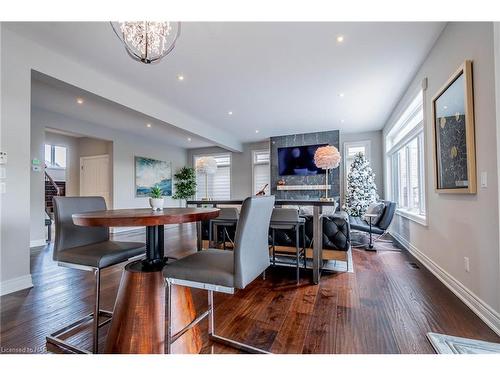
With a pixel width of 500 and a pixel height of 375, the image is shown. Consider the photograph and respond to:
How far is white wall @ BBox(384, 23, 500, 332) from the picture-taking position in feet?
5.83

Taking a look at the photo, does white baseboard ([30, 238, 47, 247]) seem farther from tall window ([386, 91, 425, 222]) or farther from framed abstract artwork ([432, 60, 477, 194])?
tall window ([386, 91, 425, 222])

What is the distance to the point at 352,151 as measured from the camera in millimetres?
7129

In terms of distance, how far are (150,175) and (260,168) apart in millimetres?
3569

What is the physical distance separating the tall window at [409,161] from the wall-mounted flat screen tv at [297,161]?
6.09 ft

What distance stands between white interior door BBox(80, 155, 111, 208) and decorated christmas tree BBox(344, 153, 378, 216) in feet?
21.2

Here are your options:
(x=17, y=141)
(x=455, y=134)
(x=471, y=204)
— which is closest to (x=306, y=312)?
(x=471, y=204)

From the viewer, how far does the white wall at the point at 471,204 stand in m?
1.78

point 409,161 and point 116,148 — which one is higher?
point 116,148

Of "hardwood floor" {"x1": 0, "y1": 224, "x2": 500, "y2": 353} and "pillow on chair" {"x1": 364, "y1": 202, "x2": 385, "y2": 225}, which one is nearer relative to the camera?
"hardwood floor" {"x1": 0, "y1": 224, "x2": 500, "y2": 353}

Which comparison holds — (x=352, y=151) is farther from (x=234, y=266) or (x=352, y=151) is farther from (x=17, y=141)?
(x=17, y=141)

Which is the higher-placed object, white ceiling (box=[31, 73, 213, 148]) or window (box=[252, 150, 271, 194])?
white ceiling (box=[31, 73, 213, 148])

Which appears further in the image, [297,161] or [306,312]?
[297,161]

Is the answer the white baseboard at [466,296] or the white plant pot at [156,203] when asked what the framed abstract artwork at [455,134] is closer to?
the white baseboard at [466,296]

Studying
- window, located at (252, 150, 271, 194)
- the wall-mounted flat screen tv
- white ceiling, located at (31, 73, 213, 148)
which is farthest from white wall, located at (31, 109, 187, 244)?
the wall-mounted flat screen tv
